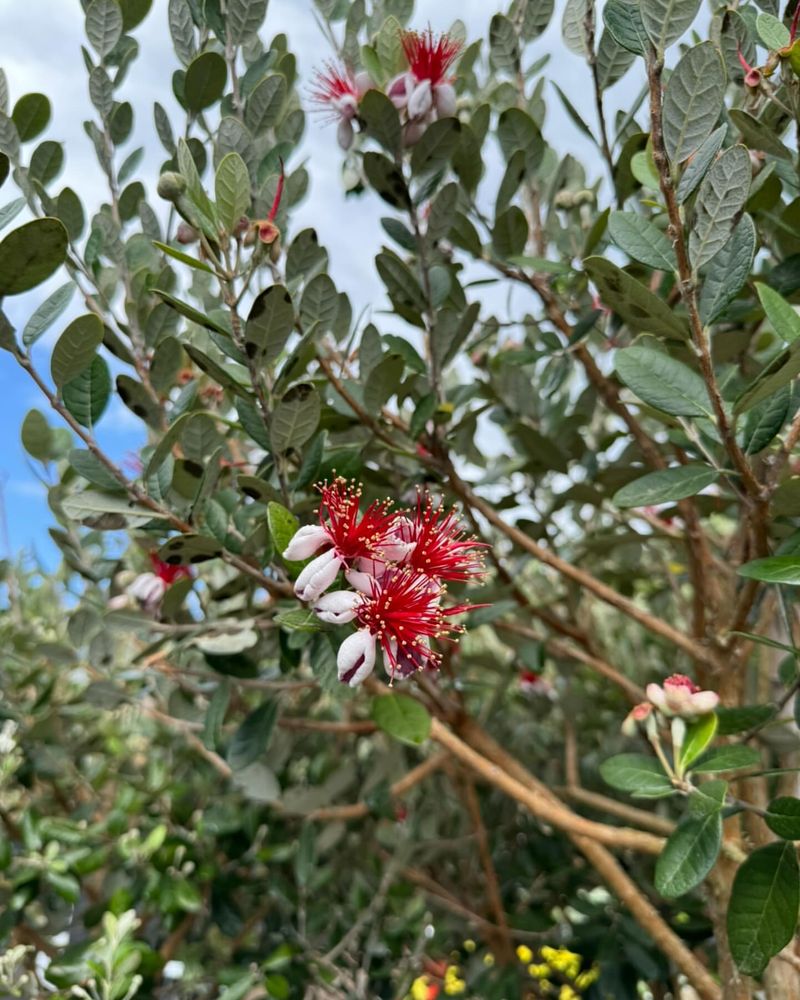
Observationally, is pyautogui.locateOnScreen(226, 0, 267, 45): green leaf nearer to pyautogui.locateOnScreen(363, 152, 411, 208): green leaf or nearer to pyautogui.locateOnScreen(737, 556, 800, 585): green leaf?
pyautogui.locateOnScreen(363, 152, 411, 208): green leaf

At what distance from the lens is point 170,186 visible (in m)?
0.69

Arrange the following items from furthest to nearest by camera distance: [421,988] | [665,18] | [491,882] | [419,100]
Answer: [421,988]
[491,882]
[419,100]
[665,18]

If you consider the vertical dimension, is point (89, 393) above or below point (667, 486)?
above

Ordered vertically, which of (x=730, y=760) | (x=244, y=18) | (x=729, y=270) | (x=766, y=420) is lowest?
(x=730, y=760)

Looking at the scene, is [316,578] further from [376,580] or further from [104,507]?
[104,507]

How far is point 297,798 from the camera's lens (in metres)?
1.41

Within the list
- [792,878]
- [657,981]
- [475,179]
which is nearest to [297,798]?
[657,981]

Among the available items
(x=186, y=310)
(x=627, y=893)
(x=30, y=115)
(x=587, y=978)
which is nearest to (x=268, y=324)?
(x=186, y=310)

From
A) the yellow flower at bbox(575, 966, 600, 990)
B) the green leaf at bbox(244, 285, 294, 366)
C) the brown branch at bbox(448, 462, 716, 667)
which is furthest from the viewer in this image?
the yellow flower at bbox(575, 966, 600, 990)

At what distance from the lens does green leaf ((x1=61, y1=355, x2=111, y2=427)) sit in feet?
2.57

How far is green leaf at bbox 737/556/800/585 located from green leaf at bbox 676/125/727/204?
0.30m

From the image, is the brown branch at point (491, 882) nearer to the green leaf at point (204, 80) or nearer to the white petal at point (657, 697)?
the white petal at point (657, 697)

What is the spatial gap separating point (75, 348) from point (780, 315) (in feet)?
1.94

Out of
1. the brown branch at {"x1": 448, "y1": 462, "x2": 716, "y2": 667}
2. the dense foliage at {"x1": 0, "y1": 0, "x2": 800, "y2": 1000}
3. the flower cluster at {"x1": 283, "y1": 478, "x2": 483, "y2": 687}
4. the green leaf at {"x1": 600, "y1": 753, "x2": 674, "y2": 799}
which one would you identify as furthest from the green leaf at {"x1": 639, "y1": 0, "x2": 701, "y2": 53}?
the green leaf at {"x1": 600, "y1": 753, "x2": 674, "y2": 799}
